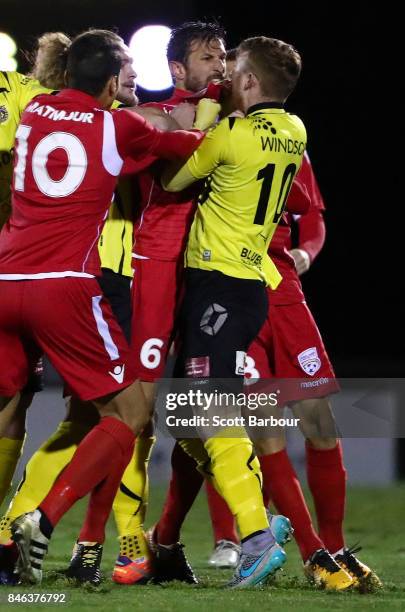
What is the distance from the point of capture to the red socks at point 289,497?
4.75 m

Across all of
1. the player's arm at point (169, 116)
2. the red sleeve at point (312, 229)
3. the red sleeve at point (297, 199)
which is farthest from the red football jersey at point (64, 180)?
the red sleeve at point (312, 229)

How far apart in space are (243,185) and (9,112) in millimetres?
963

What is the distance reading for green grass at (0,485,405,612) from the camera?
4.05 metres

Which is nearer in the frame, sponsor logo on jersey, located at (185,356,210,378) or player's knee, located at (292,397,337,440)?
sponsor logo on jersey, located at (185,356,210,378)

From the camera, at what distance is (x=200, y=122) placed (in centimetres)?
467

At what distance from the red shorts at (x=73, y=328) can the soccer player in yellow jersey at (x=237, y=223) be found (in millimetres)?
332

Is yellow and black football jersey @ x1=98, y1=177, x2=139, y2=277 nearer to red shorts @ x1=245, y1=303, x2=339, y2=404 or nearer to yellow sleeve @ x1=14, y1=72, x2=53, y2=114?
yellow sleeve @ x1=14, y1=72, x2=53, y2=114

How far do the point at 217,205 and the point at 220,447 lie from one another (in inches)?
33.6

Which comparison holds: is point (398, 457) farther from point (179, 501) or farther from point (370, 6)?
point (179, 501)

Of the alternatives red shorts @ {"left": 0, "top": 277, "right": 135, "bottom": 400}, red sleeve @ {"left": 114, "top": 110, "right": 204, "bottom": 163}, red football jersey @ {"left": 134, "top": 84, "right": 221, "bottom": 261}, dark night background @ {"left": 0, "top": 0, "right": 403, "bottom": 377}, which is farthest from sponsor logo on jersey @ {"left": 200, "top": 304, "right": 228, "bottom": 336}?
dark night background @ {"left": 0, "top": 0, "right": 403, "bottom": 377}

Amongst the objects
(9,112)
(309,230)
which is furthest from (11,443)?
(309,230)

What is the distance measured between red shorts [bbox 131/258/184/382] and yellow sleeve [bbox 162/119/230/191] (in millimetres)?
436

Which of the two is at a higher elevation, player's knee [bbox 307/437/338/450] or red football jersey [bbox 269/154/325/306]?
red football jersey [bbox 269/154/325/306]

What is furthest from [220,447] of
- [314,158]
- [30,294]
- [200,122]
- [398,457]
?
[314,158]
